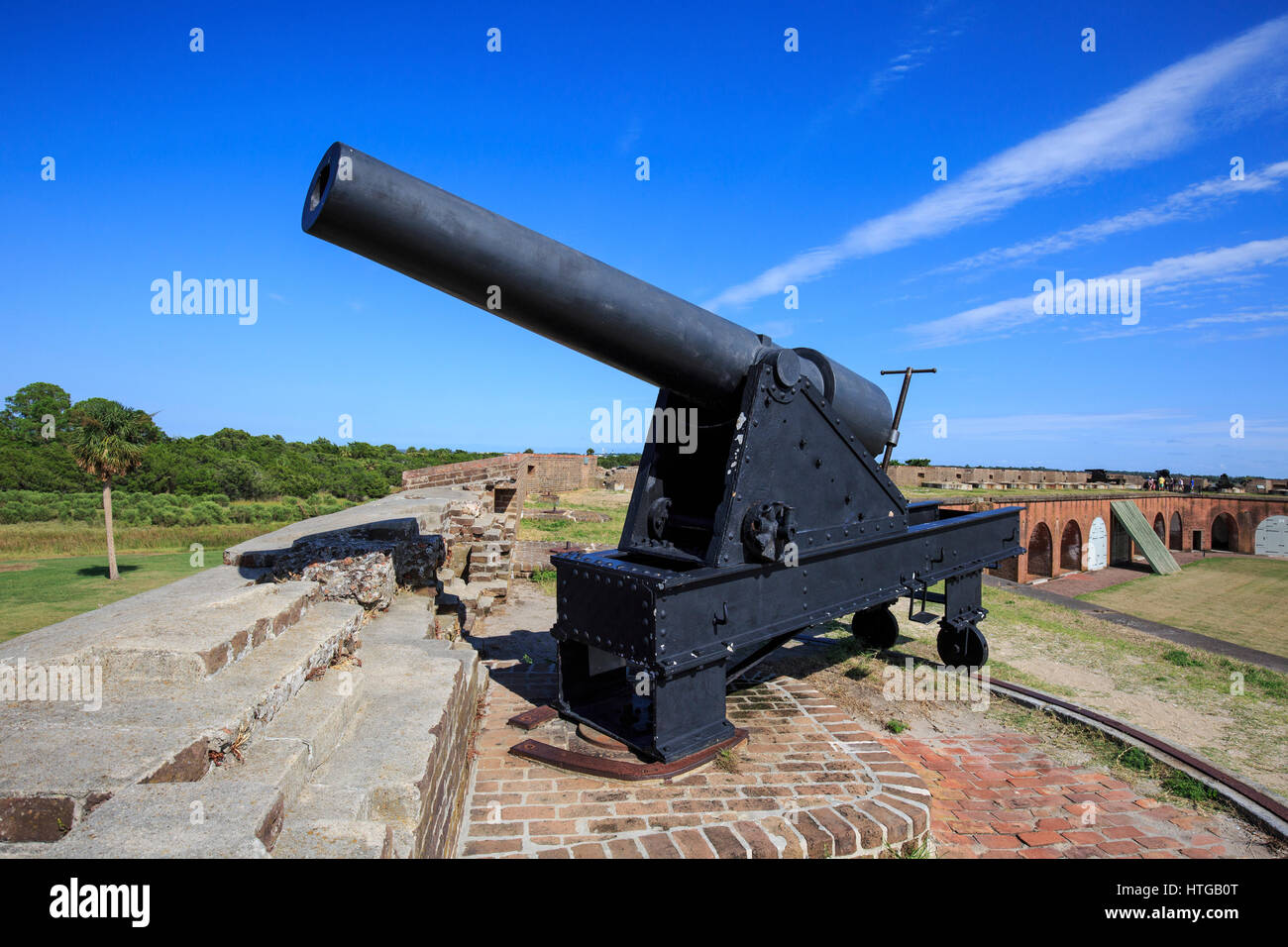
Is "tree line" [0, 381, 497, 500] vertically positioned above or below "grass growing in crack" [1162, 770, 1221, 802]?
above

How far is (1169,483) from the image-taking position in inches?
1577

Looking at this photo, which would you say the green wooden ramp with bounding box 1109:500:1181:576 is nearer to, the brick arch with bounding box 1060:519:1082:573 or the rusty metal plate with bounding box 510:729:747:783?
the brick arch with bounding box 1060:519:1082:573

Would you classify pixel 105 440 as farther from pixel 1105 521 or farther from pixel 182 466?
pixel 1105 521

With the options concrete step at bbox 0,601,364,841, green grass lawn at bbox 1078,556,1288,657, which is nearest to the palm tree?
concrete step at bbox 0,601,364,841

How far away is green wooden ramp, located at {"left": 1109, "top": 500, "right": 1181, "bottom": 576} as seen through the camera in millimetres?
25641

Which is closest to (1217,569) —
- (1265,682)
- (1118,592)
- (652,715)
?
(1118,592)

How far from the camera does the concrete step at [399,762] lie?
7.22ft

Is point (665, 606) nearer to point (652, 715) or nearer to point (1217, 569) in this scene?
point (652, 715)

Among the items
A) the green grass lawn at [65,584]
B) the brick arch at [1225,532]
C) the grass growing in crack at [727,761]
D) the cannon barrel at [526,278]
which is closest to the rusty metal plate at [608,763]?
the grass growing in crack at [727,761]

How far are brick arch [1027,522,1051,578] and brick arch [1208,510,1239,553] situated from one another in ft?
63.2

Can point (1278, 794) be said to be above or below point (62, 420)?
below

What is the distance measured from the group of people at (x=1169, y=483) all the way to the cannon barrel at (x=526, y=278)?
44.6m

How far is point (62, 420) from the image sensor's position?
2883cm
